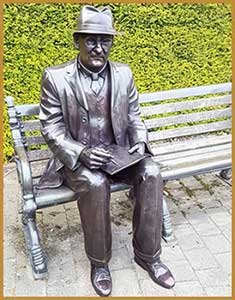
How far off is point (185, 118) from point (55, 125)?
1464 millimetres

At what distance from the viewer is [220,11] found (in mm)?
5160

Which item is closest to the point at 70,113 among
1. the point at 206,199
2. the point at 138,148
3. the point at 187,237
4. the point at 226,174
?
the point at 138,148

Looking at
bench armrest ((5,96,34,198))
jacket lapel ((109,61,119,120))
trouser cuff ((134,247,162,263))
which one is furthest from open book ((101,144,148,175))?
trouser cuff ((134,247,162,263))

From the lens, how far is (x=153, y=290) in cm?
292

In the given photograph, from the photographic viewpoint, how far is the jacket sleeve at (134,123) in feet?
10.5

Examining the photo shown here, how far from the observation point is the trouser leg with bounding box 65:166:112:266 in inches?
110

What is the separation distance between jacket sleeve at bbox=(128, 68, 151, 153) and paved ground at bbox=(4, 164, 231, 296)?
84 centimetres

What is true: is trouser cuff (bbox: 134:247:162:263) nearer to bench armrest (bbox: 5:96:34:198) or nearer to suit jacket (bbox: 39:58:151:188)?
suit jacket (bbox: 39:58:151:188)

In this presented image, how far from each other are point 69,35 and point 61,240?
229 centimetres

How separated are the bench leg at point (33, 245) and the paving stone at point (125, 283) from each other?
50 cm

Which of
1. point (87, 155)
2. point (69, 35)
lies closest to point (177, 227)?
point (87, 155)

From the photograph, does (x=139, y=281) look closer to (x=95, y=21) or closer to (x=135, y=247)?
(x=135, y=247)

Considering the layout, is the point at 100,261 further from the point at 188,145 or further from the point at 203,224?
the point at 188,145

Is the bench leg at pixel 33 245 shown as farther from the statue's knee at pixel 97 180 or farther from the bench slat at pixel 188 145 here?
the bench slat at pixel 188 145
